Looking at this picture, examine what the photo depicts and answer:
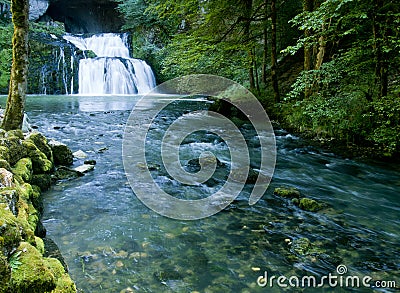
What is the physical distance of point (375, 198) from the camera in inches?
212

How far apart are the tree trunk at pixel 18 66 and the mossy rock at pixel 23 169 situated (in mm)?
1840

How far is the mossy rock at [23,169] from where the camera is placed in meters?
4.23

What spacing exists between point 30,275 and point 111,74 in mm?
25429

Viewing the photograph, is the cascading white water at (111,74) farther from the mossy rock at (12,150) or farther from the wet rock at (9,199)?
the wet rock at (9,199)

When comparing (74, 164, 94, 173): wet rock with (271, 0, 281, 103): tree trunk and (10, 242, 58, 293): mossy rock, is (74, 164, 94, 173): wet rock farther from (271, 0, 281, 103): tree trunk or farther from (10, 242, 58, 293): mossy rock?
(271, 0, 281, 103): tree trunk

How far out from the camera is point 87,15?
128ft

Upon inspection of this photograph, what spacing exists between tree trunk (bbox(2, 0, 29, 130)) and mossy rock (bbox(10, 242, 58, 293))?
4.83m

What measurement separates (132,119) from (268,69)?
8.55 metres

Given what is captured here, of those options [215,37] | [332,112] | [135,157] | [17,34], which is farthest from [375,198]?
[215,37]

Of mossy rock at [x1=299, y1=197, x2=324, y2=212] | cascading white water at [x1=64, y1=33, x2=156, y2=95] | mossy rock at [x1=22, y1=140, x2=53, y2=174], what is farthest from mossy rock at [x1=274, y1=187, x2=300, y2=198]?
cascading white water at [x1=64, y1=33, x2=156, y2=95]

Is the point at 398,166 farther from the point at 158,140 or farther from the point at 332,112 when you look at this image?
the point at 158,140

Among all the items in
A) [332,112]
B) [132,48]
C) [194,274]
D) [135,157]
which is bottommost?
[194,274]

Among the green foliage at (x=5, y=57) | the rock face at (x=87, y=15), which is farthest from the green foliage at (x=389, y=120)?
the rock face at (x=87, y=15)

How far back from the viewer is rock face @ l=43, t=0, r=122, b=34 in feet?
121
